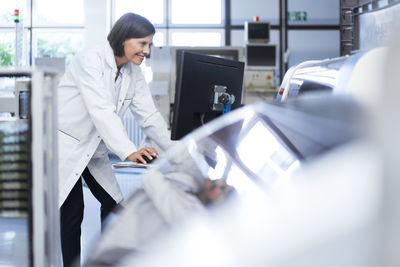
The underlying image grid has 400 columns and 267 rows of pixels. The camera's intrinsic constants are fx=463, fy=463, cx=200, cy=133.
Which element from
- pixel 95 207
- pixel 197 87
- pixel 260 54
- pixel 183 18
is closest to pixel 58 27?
pixel 183 18

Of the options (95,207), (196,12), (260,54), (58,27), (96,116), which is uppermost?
(196,12)

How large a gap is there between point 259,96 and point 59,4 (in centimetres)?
439

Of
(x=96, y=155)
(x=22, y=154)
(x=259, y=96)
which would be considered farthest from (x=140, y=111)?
(x=259, y=96)

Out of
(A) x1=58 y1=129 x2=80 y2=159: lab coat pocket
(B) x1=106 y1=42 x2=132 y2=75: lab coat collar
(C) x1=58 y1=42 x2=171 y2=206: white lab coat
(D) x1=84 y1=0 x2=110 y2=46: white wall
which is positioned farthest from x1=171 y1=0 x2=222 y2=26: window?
(A) x1=58 y1=129 x2=80 y2=159: lab coat pocket

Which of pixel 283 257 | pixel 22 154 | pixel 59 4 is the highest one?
pixel 59 4

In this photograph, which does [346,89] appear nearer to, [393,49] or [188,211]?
[393,49]

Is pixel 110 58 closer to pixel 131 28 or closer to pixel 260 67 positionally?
pixel 131 28

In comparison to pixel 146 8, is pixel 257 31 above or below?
below

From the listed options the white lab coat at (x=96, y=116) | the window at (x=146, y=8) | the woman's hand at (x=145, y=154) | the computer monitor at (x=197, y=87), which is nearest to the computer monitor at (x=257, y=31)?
the window at (x=146, y=8)

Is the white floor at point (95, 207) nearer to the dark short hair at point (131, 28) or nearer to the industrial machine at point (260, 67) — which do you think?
the dark short hair at point (131, 28)

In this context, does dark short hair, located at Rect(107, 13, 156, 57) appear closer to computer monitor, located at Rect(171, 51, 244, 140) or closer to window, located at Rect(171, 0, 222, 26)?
computer monitor, located at Rect(171, 51, 244, 140)

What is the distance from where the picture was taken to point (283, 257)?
67cm

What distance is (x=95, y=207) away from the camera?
3797 millimetres

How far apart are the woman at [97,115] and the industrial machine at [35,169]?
57 cm
